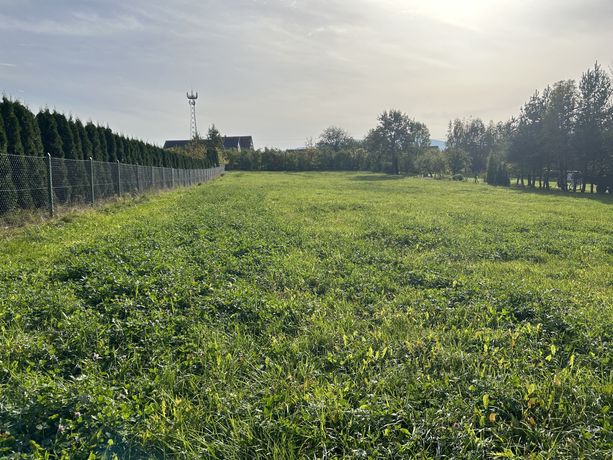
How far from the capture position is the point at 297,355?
10.3ft

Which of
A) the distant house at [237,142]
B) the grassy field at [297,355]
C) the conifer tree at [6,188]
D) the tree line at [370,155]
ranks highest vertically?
the distant house at [237,142]

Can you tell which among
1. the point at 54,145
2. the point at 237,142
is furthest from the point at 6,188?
the point at 237,142

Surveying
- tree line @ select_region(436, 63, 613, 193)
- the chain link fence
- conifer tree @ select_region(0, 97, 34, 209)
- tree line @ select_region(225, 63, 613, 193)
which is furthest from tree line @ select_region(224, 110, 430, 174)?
→ conifer tree @ select_region(0, 97, 34, 209)

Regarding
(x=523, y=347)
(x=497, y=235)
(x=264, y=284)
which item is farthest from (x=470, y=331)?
(x=497, y=235)

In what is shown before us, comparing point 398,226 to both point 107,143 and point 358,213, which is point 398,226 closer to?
point 358,213

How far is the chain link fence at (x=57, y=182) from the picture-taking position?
8.54 metres

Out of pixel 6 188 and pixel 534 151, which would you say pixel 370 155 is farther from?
pixel 6 188

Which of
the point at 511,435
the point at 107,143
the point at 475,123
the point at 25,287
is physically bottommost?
the point at 511,435

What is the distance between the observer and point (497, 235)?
29.0 ft

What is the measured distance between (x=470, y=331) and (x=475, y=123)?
90891 millimetres

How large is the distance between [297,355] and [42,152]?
1162 centimetres

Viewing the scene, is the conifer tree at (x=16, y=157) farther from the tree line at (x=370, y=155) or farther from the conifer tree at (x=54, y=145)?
the tree line at (x=370, y=155)

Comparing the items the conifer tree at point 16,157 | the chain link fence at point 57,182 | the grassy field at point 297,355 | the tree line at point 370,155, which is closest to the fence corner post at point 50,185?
the chain link fence at point 57,182

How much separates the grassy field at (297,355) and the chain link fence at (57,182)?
3052mm
